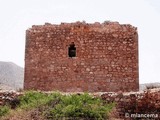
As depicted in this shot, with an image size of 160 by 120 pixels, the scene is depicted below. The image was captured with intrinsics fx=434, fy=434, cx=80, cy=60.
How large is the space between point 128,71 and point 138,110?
412 cm

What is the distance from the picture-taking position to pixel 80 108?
1222 centimetres

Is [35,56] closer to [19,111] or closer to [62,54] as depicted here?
[62,54]

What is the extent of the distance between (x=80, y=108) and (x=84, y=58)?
15.0ft

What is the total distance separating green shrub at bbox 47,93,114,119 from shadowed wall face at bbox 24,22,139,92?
140 inches

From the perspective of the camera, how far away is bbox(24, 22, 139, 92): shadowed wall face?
643 inches

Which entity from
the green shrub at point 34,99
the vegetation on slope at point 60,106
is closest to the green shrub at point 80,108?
the vegetation on slope at point 60,106

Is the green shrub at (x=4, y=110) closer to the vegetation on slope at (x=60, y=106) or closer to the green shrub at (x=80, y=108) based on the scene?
the vegetation on slope at (x=60, y=106)

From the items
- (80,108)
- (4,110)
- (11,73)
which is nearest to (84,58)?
(80,108)

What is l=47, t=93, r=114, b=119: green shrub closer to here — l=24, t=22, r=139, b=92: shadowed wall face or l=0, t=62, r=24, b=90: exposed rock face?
l=24, t=22, r=139, b=92: shadowed wall face

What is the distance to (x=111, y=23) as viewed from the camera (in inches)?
657

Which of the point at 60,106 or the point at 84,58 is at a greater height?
the point at 84,58

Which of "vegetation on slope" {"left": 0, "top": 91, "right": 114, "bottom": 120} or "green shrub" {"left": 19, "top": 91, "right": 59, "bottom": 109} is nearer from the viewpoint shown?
"vegetation on slope" {"left": 0, "top": 91, "right": 114, "bottom": 120}

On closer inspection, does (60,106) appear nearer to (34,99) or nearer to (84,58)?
(34,99)

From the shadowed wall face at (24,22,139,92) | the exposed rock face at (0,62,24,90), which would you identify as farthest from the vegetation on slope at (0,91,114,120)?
the exposed rock face at (0,62,24,90)
